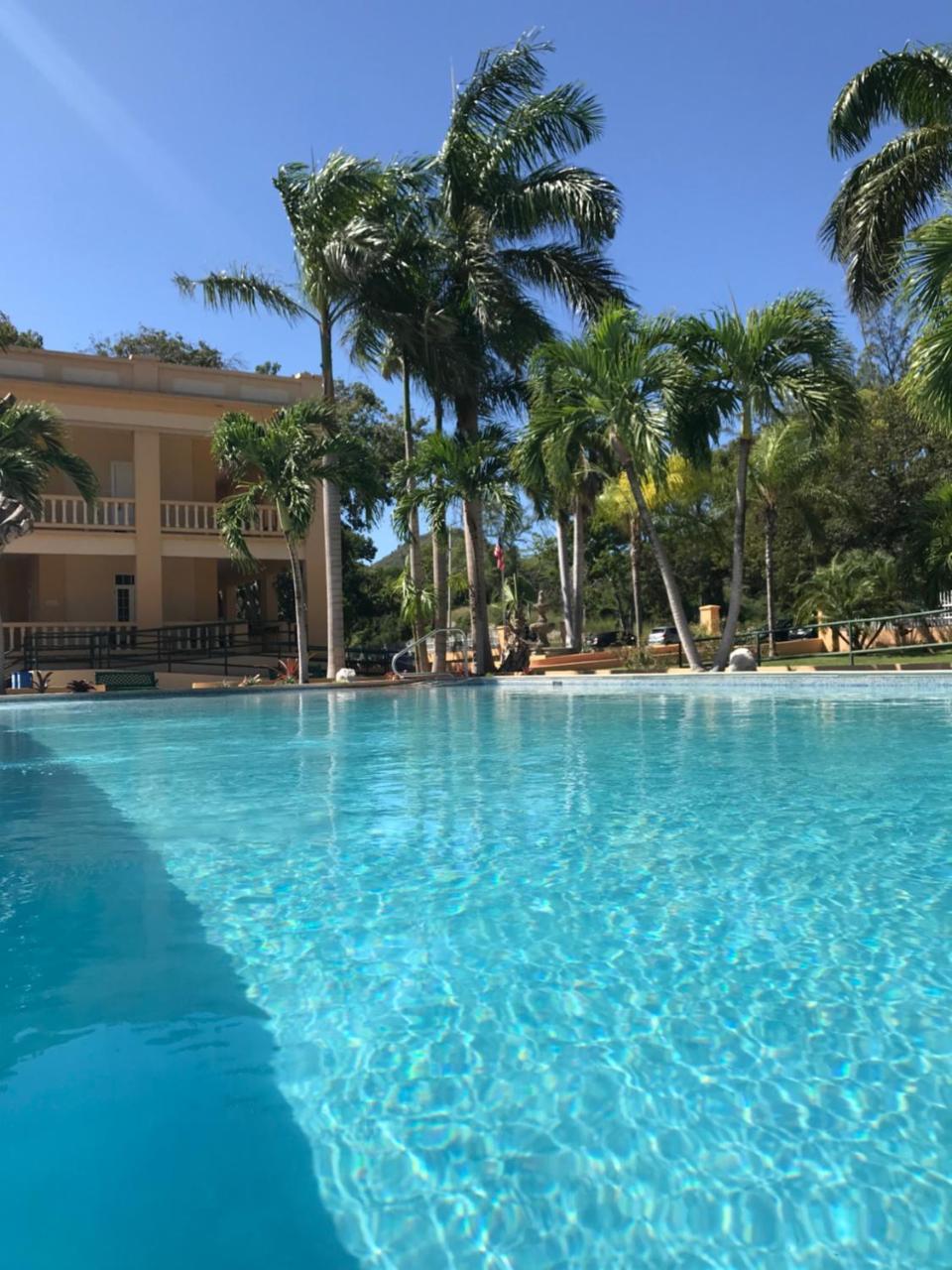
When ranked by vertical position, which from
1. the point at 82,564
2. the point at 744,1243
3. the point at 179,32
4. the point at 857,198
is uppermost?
the point at 179,32

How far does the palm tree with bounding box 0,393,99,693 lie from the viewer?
19000mm

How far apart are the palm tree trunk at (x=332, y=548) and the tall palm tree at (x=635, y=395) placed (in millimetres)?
5385

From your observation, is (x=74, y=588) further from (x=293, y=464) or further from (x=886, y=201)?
(x=886, y=201)

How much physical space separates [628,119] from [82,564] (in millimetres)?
17619

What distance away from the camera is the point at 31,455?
1988 centimetres

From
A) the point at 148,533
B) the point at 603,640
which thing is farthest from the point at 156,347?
the point at 603,640

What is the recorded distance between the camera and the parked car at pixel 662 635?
115 ft

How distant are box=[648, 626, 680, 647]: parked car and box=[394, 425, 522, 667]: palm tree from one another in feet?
51.0

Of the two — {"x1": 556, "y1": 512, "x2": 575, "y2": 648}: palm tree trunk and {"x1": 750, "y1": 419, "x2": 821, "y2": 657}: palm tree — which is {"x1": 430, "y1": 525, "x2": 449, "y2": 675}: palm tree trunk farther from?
{"x1": 750, "y1": 419, "x2": 821, "y2": 657}: palm tree

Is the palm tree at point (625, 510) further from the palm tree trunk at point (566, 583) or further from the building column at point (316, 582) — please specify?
the building column at point (316, 582)

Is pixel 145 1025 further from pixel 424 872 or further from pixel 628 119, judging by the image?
pixel 628 119

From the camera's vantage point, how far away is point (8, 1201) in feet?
7.09

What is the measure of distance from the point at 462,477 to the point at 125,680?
378 inches

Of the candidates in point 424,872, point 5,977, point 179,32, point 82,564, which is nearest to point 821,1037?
point 424,872
